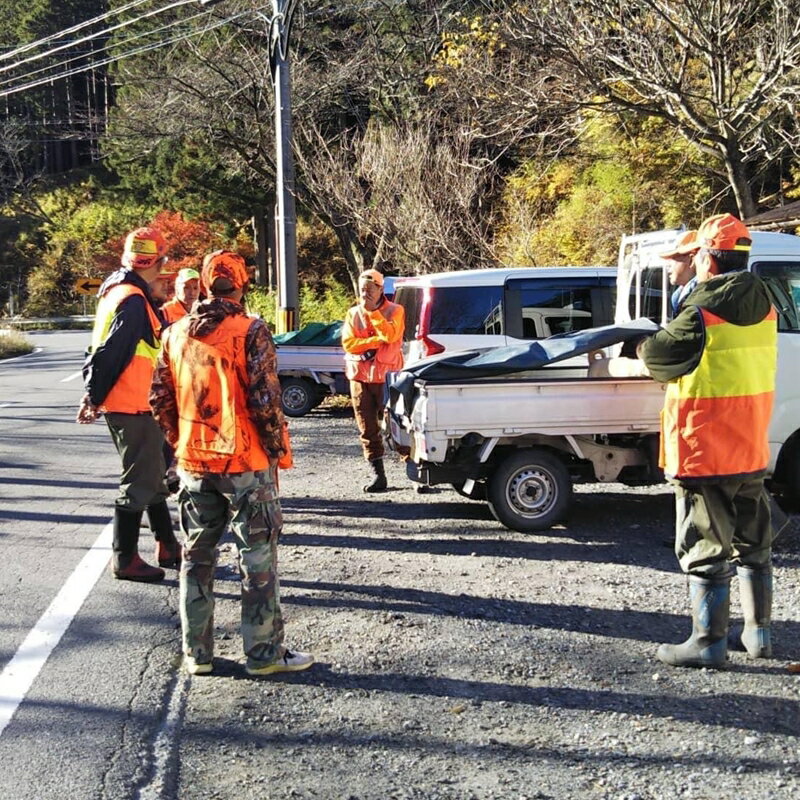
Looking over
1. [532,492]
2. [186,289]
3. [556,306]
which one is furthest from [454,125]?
[532,492]

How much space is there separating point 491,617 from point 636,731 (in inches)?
57.8

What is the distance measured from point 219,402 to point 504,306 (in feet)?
21.5

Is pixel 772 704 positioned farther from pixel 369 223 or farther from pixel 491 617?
pixel 369 223

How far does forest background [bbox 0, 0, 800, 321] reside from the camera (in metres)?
14.0

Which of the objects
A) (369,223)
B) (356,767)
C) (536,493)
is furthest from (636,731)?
(369,223)

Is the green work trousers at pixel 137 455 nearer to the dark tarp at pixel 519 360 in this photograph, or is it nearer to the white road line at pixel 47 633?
the white road line at pixel 47 633

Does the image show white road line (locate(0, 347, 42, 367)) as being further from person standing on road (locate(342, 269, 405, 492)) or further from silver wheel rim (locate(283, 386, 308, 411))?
person standing on road (locate(342, 269, 405, 492))

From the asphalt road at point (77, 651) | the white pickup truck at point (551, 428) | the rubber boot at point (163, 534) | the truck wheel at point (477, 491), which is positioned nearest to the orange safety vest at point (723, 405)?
the white pickup truck at point (551, 428)

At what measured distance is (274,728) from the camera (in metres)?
3.88

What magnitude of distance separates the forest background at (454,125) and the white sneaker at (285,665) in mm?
11327

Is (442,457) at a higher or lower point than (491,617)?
higher

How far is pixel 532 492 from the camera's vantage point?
7062 millimetres

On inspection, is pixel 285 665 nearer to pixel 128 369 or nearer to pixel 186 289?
pixel 128 369

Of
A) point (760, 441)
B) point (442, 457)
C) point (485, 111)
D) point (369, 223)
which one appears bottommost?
point (442, 457)
